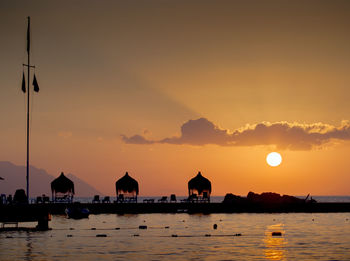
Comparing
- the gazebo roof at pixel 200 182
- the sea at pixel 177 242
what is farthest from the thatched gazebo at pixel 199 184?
the sea at pixel 177 242

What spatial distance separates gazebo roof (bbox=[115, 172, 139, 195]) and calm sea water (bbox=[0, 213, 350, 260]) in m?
22.9

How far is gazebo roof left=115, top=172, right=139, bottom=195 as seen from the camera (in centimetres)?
9194

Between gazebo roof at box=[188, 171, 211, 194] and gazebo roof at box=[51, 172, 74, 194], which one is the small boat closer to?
gazebo roof at box=[51, 172, 74, 194]

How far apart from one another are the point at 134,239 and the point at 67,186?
36.3 meters

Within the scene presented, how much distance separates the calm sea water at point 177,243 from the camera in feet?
136

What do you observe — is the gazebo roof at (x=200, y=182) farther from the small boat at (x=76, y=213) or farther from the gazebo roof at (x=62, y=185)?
the small boat at (x=76, y=213)

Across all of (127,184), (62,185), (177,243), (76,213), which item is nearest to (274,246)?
(177,243)

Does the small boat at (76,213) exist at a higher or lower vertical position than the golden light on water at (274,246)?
higher

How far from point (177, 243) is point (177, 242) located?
2.88 feet

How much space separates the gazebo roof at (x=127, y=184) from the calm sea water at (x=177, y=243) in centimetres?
2289

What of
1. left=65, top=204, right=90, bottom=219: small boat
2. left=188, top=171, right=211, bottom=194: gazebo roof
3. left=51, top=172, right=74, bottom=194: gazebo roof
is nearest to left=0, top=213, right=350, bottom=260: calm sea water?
left=65, top=204, right=90, bottom=219: small boat

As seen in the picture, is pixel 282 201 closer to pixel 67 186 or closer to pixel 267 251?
pixel 67 186

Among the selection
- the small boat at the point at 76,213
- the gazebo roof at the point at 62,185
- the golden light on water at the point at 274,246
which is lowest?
the golden light on water at the point at 274,246

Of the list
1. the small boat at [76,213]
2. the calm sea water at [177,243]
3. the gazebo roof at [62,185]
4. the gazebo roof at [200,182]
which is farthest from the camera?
the gazebo roof at [200,182]
